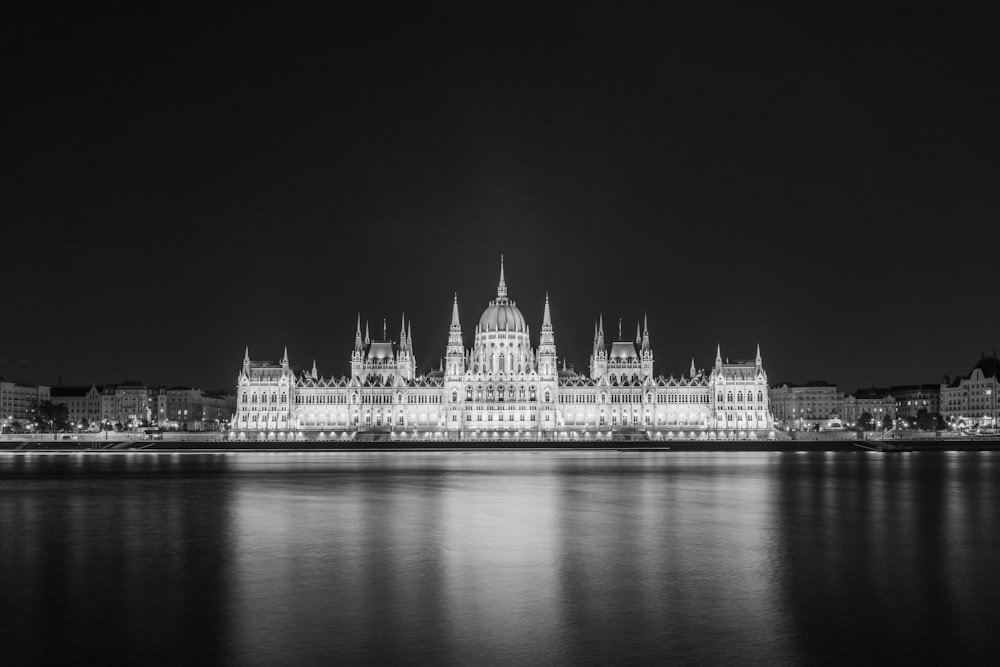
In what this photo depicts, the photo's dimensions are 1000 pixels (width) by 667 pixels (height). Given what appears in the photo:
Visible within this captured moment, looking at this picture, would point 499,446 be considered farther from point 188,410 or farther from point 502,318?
point 188,410

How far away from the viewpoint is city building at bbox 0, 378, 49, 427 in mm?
161500

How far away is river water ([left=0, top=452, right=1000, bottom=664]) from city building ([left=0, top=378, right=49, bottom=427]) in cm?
12564

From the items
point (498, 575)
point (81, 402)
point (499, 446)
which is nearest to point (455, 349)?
point (499, 446)

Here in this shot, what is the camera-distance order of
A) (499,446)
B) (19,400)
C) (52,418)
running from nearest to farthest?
(499,446)
(52,418)
(19,400)

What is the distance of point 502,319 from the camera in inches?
5817

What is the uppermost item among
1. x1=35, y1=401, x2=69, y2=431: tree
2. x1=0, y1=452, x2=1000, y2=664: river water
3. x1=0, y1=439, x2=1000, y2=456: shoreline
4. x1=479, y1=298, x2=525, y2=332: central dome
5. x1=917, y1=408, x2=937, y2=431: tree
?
x1=479, y1=298, x2=525, y2=332: central dome

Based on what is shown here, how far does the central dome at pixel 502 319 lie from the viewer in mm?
147375

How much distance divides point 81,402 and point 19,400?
31.2 feet

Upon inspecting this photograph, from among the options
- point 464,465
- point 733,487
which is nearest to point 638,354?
point 464,465

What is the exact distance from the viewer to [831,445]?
10938 cm

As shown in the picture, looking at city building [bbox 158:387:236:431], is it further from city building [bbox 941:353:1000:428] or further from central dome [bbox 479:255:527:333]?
city building [bbox 941:353:1000:428]

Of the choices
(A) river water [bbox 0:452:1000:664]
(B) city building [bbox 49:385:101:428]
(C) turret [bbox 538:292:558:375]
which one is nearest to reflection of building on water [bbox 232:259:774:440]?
(C) turret [bbox 538:292:558:375]

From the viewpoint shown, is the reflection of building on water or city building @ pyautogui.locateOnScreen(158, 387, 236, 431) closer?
the reflection of building on water

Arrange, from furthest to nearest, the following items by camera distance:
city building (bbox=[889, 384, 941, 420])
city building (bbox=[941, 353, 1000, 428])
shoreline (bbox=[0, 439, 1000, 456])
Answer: city building (bbox=[889, 384, 941, 420]) < city building (bbox=[941, 353, 1000, 428]) < shoreline (bbox=[0, 439, 1000, 456])
